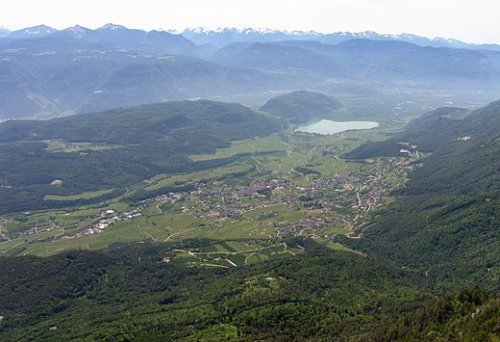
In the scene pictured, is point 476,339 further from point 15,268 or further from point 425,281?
point 15,268

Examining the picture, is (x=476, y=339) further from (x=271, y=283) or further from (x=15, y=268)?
(x=15, y=268)

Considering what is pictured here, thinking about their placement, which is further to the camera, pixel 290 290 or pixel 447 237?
pixel 447 237

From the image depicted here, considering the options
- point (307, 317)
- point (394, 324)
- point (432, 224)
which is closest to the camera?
point (394, 324)

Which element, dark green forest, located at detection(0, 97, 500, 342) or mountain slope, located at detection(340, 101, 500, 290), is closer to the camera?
dark green forest, located at detection(0, 97, 500, 342)

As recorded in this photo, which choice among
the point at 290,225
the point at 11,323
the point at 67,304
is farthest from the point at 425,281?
the point at 11,323

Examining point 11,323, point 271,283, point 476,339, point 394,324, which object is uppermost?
point 476,339

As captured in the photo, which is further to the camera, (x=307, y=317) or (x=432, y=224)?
(x=432, y=224)

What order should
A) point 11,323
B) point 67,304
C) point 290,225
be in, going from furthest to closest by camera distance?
point 290,225, point 67,304, point 11,323

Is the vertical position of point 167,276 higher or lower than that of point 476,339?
lower

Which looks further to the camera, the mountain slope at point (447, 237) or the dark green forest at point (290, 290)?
the mountain slope at point (447, 237)
